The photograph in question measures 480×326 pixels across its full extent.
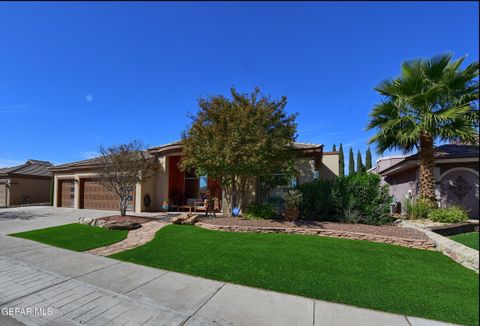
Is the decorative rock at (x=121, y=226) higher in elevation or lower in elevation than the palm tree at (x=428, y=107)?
lower

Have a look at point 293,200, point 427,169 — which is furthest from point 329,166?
point 293,200

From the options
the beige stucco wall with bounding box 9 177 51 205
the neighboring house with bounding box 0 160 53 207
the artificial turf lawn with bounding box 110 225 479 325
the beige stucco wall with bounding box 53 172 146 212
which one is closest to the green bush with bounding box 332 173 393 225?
the artificial turf lawn with bounding box 110 225 479 325

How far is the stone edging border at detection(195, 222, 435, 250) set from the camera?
26.0 feet

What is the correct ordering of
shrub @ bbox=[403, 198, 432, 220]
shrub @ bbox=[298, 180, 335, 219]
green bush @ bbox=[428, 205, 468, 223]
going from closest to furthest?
green bush @ bbox=[428, 205, 468, 223] < shrub @ bbox=[403, 198, 432, 220] < shrub @ bbox=[298, 180, 335, 219]

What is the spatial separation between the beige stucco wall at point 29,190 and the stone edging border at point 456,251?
31.2 m

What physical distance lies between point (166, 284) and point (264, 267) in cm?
218

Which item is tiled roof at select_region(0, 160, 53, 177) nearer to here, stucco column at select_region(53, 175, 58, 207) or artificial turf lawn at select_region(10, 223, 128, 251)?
stucco column at select_region(53, 175, 58, 207)

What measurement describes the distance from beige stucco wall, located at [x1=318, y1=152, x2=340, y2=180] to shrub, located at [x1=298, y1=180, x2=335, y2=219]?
→ 2657 mm

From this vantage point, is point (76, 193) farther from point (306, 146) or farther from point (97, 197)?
point (306, 146)

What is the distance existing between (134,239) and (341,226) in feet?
23.8

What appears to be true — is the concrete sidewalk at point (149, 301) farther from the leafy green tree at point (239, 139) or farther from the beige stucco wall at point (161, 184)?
the beige stucco wall at point (161, 184)

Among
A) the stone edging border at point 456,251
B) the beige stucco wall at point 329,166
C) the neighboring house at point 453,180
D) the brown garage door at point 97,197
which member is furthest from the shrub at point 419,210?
the brown garage door at point 97,197

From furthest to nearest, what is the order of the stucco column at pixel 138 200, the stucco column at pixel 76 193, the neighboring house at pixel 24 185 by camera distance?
the neighboring house at pixel 24 185 < the stucco column at pixel 76 193 < the stucco column at pixel 138 200

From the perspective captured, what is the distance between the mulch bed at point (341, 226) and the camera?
335 inches
